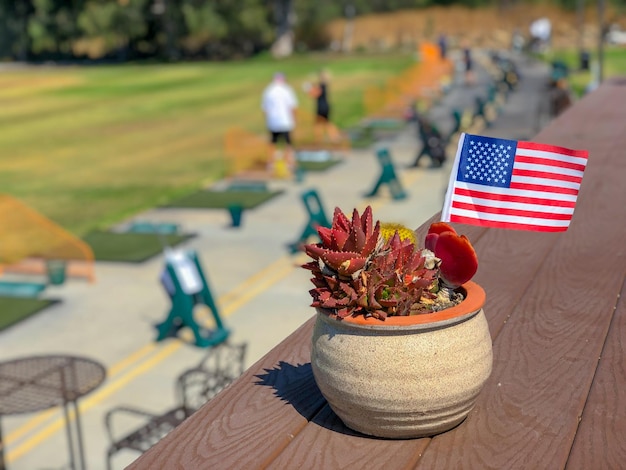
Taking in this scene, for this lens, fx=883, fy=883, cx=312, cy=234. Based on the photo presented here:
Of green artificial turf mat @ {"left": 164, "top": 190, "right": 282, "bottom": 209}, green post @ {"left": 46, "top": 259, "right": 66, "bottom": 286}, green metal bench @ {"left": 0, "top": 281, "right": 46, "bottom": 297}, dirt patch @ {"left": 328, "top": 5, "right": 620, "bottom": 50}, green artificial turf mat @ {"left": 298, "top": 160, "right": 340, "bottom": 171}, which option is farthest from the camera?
dirt patch @ {"left": 328, "top": 5, "right": 620, "bottom": 50}

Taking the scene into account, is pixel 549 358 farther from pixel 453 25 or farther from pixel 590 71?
pixel 453 25

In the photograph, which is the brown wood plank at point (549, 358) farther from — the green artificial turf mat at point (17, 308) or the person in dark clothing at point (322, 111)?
the person in dark clothing at point (322, 111)

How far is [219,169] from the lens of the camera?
22719 millimetres

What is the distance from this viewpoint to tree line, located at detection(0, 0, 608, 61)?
77.3 meters

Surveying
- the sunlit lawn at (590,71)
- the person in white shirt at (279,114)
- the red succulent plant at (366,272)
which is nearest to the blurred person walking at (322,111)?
the person in white shirt at (279,114)

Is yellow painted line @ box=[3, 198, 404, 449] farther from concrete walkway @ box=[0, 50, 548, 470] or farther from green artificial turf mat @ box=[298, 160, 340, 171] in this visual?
green artificial turf mat @ box=[298, 160, 340, 171]

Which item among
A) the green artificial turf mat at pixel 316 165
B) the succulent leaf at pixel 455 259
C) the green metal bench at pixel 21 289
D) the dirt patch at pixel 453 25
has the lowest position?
the dirt patch at pixel 453 25

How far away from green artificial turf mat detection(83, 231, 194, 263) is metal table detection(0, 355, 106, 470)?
608 centimetres

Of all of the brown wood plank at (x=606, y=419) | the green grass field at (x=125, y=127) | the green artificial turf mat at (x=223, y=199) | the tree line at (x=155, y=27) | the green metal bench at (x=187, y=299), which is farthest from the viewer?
the tree line at (x=155, y=27)

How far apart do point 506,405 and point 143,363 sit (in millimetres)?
6865

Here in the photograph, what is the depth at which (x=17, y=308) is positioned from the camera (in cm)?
1142

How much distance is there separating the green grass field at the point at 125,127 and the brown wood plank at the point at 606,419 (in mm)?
13627

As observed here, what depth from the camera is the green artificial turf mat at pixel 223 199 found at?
1744cm

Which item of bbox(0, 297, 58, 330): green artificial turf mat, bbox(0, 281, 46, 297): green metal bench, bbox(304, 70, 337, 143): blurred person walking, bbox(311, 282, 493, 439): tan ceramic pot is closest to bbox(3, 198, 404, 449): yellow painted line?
bbox(0, 297, 58, 330): green artificial turf mat
